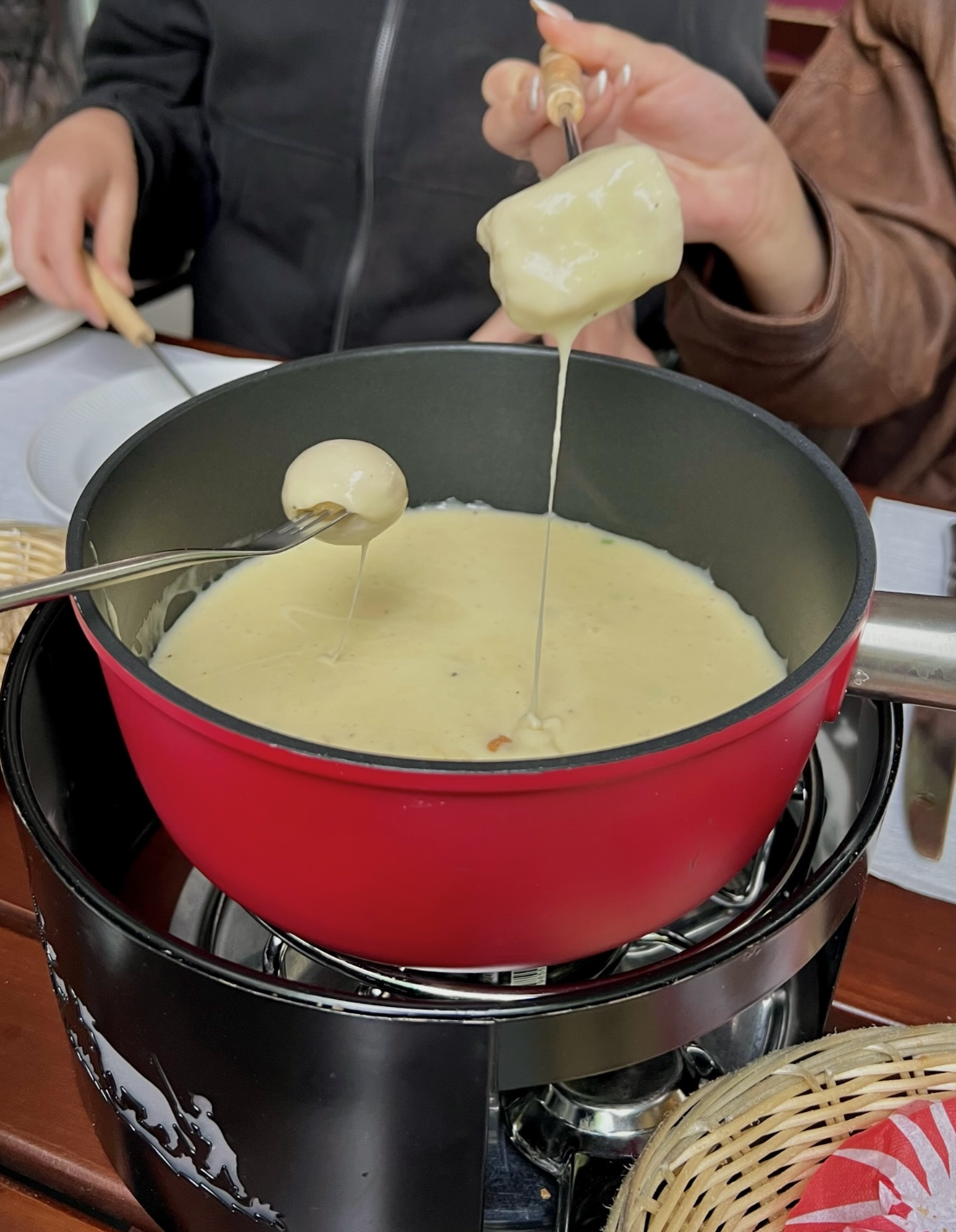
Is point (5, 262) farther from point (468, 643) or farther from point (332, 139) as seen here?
point (468, 643)

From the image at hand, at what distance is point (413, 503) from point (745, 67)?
1.08 meters

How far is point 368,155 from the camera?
1683mm

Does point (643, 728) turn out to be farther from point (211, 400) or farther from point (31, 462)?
point (31, 462)

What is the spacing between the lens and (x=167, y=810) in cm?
64

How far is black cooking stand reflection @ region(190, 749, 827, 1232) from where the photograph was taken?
0.67m

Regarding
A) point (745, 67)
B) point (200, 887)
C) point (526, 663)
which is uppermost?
point (745, 67)

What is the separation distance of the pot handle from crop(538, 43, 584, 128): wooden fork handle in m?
0.56

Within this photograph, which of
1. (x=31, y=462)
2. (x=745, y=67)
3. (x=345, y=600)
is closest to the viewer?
(x=345, y=600)

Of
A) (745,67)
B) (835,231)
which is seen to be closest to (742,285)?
(835,231)

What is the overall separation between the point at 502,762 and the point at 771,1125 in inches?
12.3

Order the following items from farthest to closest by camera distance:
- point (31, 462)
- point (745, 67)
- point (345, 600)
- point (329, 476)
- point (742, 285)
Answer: point (745, 67), point (742, 285), point (31, 462), point (345, 600), point (329, 476)

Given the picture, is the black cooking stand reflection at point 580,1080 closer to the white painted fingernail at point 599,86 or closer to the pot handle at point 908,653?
the pot handle at point 908,653

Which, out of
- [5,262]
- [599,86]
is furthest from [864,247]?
[5,262]

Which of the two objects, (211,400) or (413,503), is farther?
(413,503)
